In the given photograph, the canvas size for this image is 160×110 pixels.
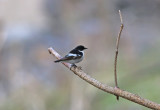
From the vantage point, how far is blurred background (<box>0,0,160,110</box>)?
649 centimetres

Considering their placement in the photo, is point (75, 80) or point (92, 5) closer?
point (75, 80)

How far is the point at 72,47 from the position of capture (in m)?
9.12

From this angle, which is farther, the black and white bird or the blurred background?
the blurred background

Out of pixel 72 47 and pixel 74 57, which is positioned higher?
pixel 74 57

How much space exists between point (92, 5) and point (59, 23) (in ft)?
5.55

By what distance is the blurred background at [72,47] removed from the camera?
6488 millimetres

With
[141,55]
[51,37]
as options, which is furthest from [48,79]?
Answer: [51,37]

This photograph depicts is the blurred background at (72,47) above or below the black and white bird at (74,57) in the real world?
below

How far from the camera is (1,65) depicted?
8.28 m

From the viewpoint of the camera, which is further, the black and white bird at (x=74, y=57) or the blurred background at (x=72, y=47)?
the blurred background at (x=72, y=47)

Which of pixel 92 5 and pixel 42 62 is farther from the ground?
pixel 92 5

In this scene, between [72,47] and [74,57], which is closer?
[74,57]

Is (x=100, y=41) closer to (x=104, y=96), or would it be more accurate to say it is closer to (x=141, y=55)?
(x=141, y=55)

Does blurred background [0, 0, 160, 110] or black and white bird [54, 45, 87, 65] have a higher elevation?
black and white bird [54, 45, 87, 65]
